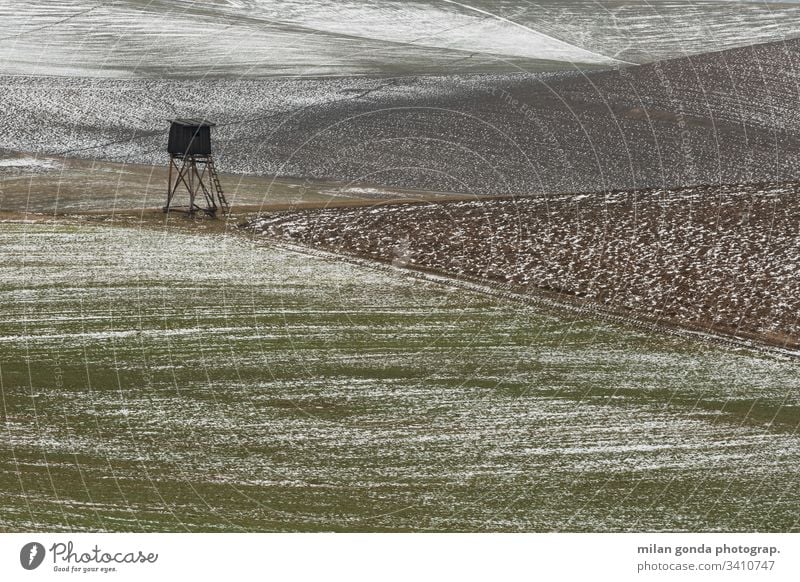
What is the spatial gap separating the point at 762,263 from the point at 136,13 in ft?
217

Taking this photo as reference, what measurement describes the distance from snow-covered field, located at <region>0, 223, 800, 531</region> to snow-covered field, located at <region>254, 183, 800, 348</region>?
2600 mm

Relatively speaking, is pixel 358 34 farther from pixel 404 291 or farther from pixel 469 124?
pixel 404 291

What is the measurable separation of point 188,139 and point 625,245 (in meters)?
19.2

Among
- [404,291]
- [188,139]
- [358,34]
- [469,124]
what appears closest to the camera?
[404,291]

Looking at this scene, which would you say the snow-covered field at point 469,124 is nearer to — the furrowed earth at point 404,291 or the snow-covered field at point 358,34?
the furrowed earth at point 404,291

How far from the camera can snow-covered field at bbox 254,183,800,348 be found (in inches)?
1518

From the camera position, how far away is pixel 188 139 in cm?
5334

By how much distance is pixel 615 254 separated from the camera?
141ft

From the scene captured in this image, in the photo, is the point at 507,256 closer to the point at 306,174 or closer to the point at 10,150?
the point at 306,174

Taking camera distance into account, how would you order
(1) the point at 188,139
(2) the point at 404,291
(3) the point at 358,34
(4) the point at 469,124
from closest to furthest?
(2) the point at 404,291 → (1) the point at 188,139 → (4) the point at 469,124 → (3) the point at 358,34

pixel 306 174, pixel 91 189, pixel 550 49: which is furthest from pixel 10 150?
pixel 550 49
